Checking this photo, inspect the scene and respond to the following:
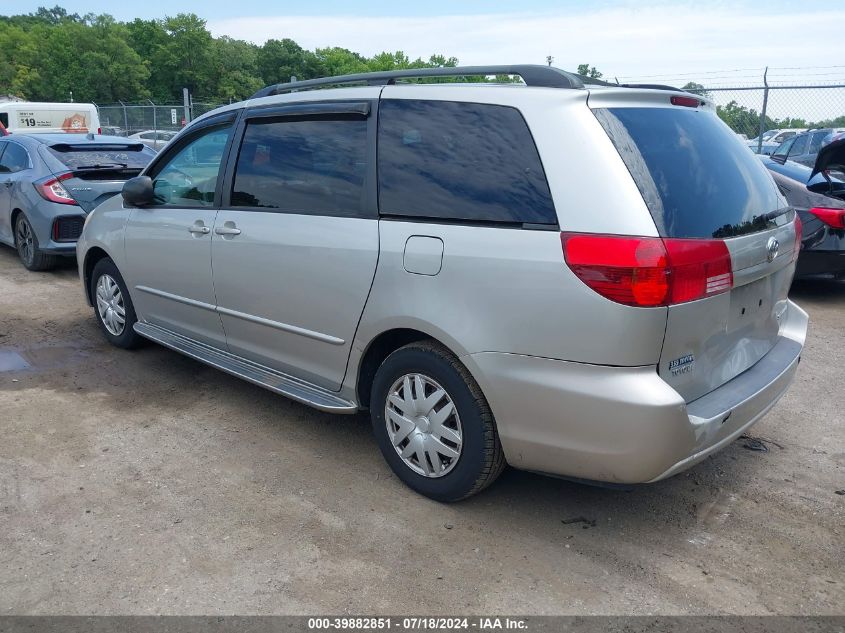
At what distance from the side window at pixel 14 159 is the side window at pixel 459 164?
6.68m

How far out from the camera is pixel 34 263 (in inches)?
332

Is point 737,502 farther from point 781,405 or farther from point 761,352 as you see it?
point 781,405

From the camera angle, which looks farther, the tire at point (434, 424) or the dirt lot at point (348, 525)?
the tire at point (434, 424)

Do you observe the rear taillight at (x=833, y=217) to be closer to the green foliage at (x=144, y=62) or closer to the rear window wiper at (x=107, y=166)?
the rear window wiper at (x=107, y=166)

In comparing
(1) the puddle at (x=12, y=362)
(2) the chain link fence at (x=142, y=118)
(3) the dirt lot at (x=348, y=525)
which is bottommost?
(3) the dirt lot at (x=348, y=525)

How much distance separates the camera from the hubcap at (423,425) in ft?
10.7

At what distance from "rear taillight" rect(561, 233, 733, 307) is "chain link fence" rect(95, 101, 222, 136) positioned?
3067cm

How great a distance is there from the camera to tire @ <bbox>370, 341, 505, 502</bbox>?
10.3 feet

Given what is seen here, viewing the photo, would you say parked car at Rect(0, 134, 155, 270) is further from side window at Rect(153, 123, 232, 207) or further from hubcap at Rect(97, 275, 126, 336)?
side window at Rect(153, 123, 232, 207)

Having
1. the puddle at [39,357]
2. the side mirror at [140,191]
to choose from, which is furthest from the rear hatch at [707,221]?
the puddle at [39,357]

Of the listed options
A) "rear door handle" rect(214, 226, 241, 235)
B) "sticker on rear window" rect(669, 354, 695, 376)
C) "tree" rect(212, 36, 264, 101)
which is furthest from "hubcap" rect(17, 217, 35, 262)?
"tree" rect(212, 36, 264, 101)

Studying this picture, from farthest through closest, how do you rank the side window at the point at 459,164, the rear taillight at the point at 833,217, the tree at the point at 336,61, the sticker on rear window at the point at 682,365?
the tree at the point at 336,61 → the rear taillight at the point at 833,217 → the side window at the point at 459,164 → the sticker on rear window at the point at 682,365

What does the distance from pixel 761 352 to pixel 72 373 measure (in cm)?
436

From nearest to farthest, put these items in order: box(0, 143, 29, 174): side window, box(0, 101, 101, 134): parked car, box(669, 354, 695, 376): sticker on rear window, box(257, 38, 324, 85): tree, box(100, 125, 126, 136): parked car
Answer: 1. box(669, 354, 695, 376): sticker on rear window
2. box(0, 143, 29, 174): side window
3. box(0, 101, 101, 134): parked car
4. box(100, 125, 126, 136): parked car
5. box(257, 38, 324, 85): tree
